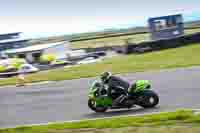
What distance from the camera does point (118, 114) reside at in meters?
12.9

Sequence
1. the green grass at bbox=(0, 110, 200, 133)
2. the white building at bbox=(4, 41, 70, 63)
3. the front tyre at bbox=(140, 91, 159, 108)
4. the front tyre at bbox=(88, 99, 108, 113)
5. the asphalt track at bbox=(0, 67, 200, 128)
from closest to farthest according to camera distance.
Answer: the green grass at bbox=(0, 110, 200, 133)
the front tyre at bbox=(140, 91, 159, 108)
the asphalt track at bbox=(0, 67, 200, 128)
the front tyre at bbox=(88, 99, 108, 113)
the white building at bbox=(4, 41, 70, 63)

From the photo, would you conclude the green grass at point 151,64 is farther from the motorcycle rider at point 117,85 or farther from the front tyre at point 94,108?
the motorcycle rider at point 117,85

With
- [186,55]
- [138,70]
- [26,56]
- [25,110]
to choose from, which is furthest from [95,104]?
[26,56]

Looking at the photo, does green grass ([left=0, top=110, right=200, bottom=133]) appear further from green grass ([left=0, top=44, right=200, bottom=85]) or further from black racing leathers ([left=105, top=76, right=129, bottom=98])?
green grass ([left=0, top=44, right=200, bottom=85])

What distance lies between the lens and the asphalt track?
13242 mm

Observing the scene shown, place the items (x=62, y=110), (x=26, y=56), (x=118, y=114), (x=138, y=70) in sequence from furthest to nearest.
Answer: (x=26, y=56) < (x=138, y=70) < (x=62, y=110) < (x=118, y=114)

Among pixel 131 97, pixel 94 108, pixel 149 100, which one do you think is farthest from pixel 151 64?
pixel 149 100

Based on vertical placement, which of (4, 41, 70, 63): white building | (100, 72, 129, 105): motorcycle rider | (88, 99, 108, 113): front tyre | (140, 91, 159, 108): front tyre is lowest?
(4, 41, 70, 63): white building

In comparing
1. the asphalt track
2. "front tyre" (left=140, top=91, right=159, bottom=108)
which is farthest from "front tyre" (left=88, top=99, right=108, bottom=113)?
"front tyre" (left=140, top=91, right=159, bottom=108)

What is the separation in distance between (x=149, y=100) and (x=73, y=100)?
427 cm

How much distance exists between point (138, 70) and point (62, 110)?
38.9 ft

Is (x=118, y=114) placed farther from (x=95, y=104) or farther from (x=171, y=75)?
(x=171, y=75)

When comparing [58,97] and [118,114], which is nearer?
[118,114]

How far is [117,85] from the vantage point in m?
13.1
